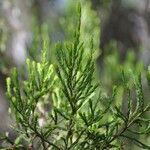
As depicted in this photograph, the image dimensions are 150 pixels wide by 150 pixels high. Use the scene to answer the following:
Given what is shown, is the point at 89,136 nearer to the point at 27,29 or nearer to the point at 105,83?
the point at 105,83

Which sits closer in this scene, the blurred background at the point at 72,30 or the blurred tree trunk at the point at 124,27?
the blurred background at the point at 72,30

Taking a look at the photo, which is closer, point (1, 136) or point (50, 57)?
point (1, 136)

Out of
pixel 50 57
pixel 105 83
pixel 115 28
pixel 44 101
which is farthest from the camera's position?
pixel 115 28

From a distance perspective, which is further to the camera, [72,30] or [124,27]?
[124,27]

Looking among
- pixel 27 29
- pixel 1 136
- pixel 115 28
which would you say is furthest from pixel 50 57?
pixel 115 28

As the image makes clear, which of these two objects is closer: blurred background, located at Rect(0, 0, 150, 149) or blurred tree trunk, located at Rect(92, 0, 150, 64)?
blurred background, located at Rect(0, 0, 150, 149)

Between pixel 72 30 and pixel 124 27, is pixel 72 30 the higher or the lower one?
the lower one

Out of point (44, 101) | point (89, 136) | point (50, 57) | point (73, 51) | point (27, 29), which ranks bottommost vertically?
point (89, 136)

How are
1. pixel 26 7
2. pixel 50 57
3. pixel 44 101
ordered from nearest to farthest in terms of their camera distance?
pixel 44 101, pixel 50 57, pixel 26 7
